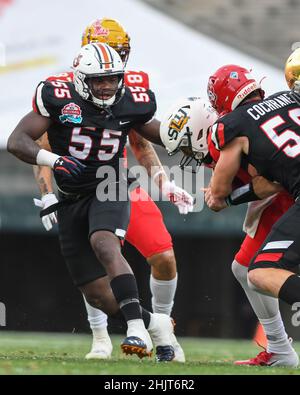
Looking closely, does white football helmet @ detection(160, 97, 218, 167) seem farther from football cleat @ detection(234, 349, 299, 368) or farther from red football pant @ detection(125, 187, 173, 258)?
football cleat @ detection(234, 349, 299, 368)

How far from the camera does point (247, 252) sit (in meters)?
6.50

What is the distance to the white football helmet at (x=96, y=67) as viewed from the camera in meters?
6.25

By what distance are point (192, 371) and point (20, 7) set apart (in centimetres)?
1168

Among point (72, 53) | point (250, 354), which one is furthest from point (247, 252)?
point (72, 53)

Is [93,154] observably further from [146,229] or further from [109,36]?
[109,36]

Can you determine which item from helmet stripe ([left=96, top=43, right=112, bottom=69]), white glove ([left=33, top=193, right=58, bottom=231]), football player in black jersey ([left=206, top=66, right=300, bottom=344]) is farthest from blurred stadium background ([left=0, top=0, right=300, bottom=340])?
football player in black jersey ([left=206, top=66, right=300, bottom=344])

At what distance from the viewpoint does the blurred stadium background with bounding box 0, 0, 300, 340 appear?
1464 cm

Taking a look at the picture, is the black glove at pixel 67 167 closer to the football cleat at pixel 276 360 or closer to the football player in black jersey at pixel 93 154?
the football player in black jersey at pixel 93 154

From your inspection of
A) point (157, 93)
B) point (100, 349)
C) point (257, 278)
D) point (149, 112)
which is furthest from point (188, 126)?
point (157, 93)

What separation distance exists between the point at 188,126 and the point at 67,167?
0.73m

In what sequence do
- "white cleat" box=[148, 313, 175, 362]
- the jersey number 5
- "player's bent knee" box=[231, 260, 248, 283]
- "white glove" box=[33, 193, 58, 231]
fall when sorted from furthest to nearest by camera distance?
"white glove" box=[33, 193, 58, 231], "player's bent knee" box=[231, 260, 248, 283], "white cleat" box=[148, 313, 175, 362], the jersey number 5

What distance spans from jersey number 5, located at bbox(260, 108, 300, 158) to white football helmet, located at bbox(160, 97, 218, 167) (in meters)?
0.64

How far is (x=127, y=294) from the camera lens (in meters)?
5.96

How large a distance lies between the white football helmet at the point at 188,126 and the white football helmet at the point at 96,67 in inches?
14.3
